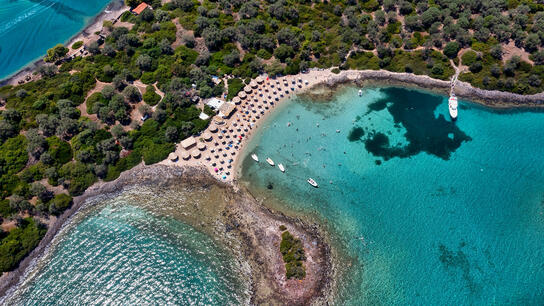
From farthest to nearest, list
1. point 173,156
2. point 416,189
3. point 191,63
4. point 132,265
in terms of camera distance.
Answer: point 191,63
point 173,156
point 416,189
point 132,265

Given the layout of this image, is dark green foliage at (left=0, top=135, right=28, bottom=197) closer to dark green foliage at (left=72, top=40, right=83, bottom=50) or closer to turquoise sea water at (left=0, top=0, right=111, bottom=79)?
turquoise sea water at (left=0, top=0, right=111, bottom=79)

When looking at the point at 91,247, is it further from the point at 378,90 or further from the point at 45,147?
the point at 378,90

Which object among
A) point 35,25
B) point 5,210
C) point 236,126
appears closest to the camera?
point 5,210

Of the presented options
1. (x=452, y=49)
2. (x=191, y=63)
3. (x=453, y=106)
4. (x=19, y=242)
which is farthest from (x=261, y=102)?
(x=19, y=242)

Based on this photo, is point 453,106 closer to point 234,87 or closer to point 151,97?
point 234,87

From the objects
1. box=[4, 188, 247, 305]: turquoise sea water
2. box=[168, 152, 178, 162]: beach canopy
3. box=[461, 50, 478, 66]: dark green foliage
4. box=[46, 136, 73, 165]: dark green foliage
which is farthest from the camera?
box=[461, 50, 478, 66]: dark green foliage

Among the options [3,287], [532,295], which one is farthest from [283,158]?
[3,287]

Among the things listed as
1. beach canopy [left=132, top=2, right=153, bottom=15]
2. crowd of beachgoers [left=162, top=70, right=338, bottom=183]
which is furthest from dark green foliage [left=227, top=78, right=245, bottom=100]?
beach canopy [left=132, top=2, right=153, bottom=15]
